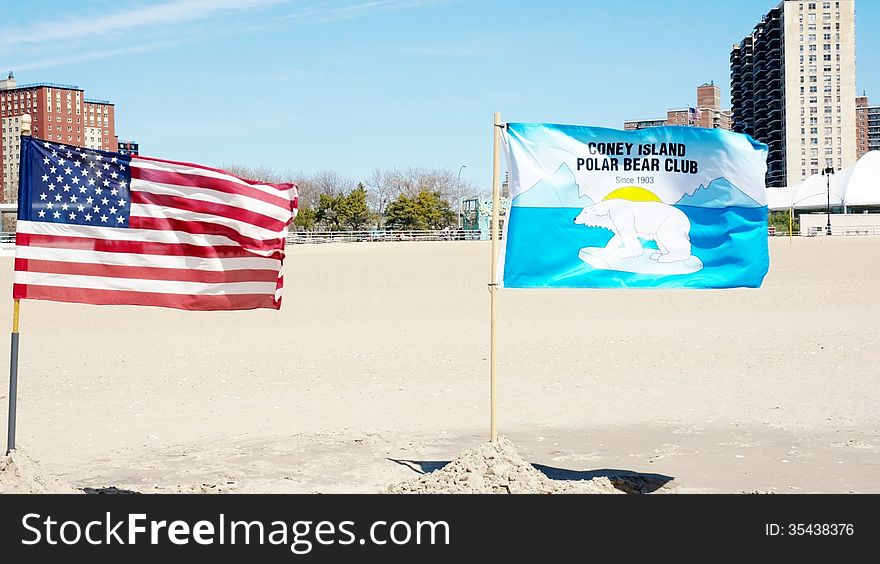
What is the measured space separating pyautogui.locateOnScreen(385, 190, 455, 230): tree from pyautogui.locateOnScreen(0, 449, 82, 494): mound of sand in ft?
305

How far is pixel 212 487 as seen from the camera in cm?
791

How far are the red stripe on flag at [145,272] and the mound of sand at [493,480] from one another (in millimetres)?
1954

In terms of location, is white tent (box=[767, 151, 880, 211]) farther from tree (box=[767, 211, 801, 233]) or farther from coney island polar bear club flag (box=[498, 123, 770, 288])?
coney island polar bear club flag (box=[498, 123, 770, 288])

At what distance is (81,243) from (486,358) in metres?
8.83

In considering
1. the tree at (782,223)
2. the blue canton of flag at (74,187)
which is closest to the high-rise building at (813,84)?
the tree at (782,223)

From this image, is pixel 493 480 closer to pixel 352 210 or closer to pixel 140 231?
pixel 140 231

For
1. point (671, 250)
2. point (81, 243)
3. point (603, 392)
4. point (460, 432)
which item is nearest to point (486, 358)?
point (603, 392)

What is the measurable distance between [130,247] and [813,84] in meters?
175

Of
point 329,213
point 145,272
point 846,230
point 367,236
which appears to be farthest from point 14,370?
point 329,213

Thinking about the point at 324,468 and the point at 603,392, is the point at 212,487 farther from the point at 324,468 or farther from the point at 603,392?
the point at 603,392

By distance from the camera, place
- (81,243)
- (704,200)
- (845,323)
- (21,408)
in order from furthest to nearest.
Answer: (845,323)
(21,408)
(704,200)
(81,243)

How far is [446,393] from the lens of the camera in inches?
505

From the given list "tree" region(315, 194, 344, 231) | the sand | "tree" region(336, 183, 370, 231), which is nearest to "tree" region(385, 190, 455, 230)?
"tree" region(336, 183, 370, 231)

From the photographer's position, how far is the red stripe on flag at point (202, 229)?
25.1 ft
